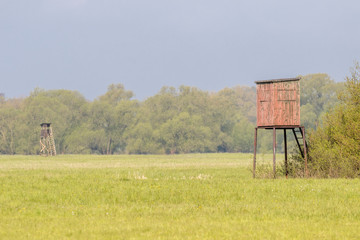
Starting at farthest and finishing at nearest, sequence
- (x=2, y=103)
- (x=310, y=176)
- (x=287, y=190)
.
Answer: (x=2, y=103), (x=310, y=176), (x=287, y=190)

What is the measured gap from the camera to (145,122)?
377ft

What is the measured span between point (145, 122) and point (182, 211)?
95.7 metres

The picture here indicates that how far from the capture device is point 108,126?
376ft

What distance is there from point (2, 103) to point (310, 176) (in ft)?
361

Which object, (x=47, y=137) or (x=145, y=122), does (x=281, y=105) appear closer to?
(x=47, y=137)

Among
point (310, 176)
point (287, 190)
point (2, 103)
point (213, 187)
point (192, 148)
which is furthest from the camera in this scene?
point (2, 103)

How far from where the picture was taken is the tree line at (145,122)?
10756 cm

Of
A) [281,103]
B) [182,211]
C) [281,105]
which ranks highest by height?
[281,103]

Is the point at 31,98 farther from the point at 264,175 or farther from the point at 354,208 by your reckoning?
the point at 354,208

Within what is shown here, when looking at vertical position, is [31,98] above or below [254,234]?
above

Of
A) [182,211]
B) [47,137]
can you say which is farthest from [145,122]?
[182,211]

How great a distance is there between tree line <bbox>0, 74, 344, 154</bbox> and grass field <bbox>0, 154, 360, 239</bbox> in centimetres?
8005

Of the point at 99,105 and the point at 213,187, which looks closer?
the point at 213,187

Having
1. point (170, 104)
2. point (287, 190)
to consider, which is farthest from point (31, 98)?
point (287, 190)
